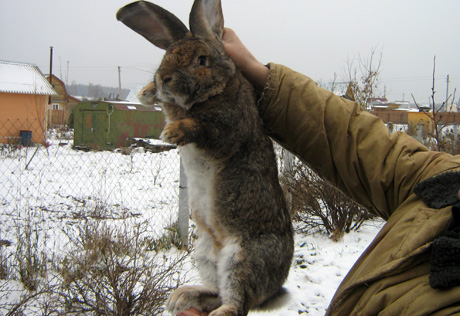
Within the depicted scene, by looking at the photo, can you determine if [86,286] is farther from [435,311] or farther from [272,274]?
[435,311]

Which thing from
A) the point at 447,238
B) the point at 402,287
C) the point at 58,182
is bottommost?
the point at 58,182

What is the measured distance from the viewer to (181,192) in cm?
582

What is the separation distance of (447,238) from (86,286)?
3.17 metres

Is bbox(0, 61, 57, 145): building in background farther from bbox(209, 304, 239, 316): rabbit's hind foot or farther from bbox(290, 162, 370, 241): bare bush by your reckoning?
bbox(209, 304, 239, 316): rabbit's hind foot

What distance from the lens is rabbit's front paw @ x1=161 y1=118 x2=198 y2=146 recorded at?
1.80 m

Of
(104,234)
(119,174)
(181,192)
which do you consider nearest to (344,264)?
(181,192)

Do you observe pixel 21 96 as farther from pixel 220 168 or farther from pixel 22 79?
pixel 220 168

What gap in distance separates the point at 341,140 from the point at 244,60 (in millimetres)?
736

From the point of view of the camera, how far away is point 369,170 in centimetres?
204

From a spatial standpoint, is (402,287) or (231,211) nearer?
(402,287)

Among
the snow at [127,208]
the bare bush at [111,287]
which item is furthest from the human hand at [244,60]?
the bare bush at [111,287]

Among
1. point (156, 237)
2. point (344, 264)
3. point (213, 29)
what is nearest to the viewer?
point (213, 29)

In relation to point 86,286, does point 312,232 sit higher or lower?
lower

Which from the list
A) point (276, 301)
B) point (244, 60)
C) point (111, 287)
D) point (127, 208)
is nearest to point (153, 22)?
point (244, 60)
